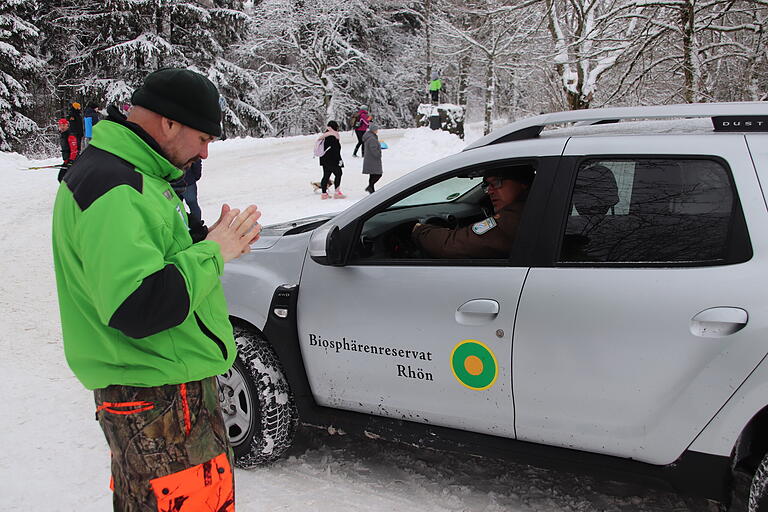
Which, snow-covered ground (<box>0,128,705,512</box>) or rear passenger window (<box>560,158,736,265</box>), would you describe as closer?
rear passenger window (<box>560,158,736,265</box>)

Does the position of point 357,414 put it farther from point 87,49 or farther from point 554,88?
point 87,49

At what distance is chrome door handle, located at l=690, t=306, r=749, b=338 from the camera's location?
2221mm

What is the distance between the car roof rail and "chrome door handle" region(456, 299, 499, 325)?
0.77 m

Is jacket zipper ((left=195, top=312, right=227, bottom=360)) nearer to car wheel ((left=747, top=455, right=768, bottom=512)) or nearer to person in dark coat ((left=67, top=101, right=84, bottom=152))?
car wheel ((left=747, top=455, right=768, bottom=512))

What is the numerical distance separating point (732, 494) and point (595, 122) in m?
1.72

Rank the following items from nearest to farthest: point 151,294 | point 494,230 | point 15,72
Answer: point 151,294, point 494,230, point 15,72

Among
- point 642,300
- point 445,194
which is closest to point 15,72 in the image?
point 445,194

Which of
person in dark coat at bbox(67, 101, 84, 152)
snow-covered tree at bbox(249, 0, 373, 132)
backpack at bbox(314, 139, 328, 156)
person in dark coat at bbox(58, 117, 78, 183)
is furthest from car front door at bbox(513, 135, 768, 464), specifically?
snow-covered tree at bbox(249, 0, 373, 132)

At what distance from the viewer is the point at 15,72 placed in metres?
24.4

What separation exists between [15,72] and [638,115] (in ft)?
88.7

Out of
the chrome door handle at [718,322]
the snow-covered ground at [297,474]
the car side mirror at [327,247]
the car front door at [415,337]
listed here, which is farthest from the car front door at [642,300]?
the car side mirror at [327,247]

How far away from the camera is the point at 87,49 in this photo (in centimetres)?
2722

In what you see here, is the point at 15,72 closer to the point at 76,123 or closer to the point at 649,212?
the point at 76,123

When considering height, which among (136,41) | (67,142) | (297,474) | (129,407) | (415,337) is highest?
(136,41)
